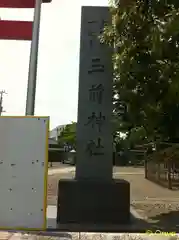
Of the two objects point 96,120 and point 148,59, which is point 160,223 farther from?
point 148,59

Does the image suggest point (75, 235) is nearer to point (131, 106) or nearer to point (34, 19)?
point (131, 106)

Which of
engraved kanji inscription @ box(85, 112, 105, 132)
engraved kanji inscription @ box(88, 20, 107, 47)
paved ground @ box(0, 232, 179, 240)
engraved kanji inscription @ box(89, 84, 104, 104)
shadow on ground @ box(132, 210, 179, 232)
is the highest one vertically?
engraved kanji inscription @ box(88, 20, 107, 47)

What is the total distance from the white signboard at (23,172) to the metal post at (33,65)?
3.95 feet

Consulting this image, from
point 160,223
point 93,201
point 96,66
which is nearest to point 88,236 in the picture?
point 93,201

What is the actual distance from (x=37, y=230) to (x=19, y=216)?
0.36 m

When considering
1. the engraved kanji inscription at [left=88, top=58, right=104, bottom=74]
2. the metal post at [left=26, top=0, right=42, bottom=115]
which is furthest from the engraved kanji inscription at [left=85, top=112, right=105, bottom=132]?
the metal post at [left=26, top=0, right=42, bottom=115]

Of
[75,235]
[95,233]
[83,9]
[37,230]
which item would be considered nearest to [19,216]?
[37,230]

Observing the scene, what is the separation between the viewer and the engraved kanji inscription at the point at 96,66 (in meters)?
8.12

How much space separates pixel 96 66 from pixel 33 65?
145cm

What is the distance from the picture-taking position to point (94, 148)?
26.1ft

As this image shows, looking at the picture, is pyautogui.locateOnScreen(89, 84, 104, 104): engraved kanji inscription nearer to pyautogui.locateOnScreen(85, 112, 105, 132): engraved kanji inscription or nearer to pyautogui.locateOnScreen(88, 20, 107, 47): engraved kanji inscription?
pyautogui.locateOnScreen(85, 112, 105, 132): engraved kanji inscription

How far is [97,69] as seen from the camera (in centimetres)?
812

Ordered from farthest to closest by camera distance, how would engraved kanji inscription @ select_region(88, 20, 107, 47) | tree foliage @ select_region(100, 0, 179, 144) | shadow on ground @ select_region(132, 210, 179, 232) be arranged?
engraved kanji inscription @ select_region(88, 20, 107, 47), shadow on ground @ select_region(132, 210, 179, 232), tree foliage @ select_region(100, 0, 179, 144)

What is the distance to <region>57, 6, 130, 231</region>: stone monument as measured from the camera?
7.48 meters
